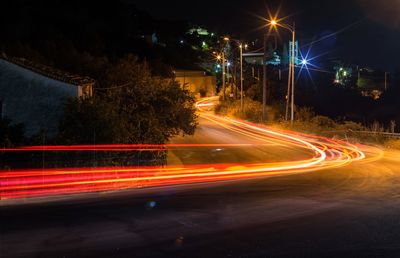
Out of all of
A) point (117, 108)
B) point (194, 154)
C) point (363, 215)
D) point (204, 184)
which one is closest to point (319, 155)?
point (194, 154)

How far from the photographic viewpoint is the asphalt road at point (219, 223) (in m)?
8.27

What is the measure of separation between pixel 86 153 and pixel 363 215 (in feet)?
36.4

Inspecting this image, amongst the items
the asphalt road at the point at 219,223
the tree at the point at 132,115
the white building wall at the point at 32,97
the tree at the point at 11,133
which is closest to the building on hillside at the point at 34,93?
the white building wall at the point at 32,97

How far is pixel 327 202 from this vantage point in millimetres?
12836

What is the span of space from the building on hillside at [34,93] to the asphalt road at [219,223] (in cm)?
961

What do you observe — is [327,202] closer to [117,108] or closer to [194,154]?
[117,108]

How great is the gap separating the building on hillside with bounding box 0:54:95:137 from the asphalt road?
9605 millimetres

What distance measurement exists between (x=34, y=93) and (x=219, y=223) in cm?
1638

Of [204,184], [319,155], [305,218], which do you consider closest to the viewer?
[305,218]

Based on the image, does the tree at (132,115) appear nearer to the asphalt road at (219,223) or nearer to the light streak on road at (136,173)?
the light streak on road at (136,173)

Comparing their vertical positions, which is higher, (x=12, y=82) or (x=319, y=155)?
(x=12, y=82)

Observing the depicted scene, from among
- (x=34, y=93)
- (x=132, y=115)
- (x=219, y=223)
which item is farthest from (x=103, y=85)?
(x=219, y=223)

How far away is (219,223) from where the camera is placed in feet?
33.7

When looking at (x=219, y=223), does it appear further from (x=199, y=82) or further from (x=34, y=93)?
(x=199, y=82)
